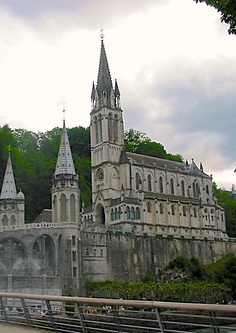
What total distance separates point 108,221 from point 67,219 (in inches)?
682

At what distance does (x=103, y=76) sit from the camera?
86.9m

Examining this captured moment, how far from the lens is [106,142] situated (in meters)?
81.8

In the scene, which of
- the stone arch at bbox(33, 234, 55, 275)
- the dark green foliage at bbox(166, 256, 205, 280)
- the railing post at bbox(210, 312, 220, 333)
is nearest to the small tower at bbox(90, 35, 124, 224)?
the dark green foliage at bbox(166, 256, 205, 280)

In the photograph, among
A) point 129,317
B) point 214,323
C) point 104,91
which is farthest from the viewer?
point 104,91

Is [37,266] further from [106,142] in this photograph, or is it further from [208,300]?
[106,142]

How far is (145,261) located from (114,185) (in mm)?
15098

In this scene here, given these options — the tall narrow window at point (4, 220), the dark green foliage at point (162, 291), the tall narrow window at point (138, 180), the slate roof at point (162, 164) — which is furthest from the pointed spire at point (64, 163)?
the tall narrow window at point (138, 180)

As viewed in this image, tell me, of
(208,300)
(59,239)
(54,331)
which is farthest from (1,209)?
(54,331)

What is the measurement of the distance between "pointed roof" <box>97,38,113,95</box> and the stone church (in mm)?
174

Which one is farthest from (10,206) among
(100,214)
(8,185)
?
(100,214)

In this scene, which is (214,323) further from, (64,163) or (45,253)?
(64,163)

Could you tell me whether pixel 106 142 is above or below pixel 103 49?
below

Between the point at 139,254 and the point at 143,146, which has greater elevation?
the point at 143,146

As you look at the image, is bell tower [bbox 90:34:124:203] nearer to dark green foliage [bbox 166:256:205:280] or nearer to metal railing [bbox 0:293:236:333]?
dark green foliage [bbox 166:256:205:280]
